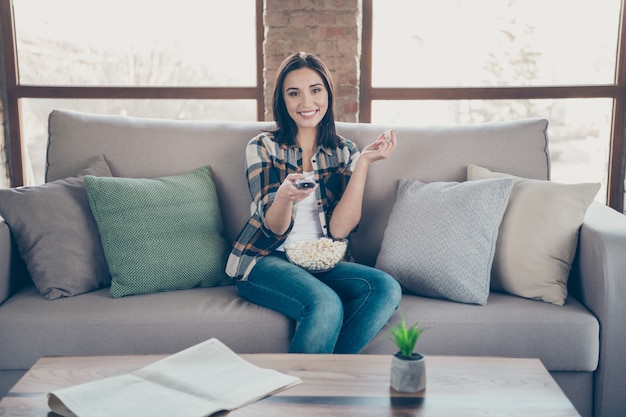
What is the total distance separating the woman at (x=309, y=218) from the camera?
68.1 inches

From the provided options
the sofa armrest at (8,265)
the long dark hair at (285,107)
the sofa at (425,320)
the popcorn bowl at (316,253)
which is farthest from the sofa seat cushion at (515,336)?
the sofa armrest at (8,265)

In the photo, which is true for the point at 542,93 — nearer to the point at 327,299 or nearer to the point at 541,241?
the point at 541,241

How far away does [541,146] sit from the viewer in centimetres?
224

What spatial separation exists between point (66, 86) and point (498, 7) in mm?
2158

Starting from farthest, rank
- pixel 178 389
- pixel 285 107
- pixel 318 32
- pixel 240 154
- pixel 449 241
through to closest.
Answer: pixel 318 32
pixel 240 154
pixel 285 107
pixel 449 241
pixel 178 389

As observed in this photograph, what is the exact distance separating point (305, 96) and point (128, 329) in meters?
0.90

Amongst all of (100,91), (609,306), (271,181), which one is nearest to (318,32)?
(100,91)

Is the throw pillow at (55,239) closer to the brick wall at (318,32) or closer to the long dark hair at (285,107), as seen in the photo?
the long dark hair at (285,107)

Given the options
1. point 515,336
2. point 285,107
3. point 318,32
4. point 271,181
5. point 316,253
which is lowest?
point 515,336

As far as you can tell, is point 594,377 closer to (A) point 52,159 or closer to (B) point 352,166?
(B) point 352,166

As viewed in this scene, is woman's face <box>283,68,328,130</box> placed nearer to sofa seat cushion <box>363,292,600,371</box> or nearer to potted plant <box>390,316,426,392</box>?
sofa seat cushion <box>363,292,600,371</box>

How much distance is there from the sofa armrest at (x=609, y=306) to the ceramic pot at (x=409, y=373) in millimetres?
799

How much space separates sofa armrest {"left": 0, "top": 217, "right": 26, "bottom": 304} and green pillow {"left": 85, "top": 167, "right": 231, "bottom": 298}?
0.26 m

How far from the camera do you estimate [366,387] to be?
125cm
